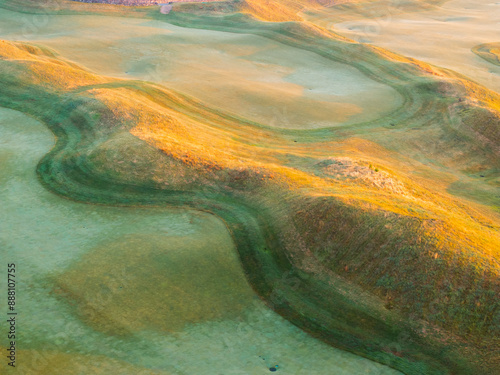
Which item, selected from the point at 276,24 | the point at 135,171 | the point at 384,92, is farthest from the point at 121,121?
the point at 276,24

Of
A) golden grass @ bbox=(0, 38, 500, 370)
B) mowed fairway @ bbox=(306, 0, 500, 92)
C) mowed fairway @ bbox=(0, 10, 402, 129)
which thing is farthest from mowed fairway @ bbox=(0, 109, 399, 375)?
mowed fairway @ bbox=(306, 0, 500, 92)

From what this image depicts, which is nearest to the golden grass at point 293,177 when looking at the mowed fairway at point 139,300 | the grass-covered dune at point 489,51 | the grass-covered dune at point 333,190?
the grass-covered dune at point 333,190

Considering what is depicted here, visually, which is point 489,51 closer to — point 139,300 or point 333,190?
point 333,190

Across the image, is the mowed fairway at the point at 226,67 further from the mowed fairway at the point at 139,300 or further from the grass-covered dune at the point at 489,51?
the grass-covered dune at the point at 489,51

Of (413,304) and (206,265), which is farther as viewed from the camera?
(206,265)

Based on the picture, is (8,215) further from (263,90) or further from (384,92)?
(384,92)

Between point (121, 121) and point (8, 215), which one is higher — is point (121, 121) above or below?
above
